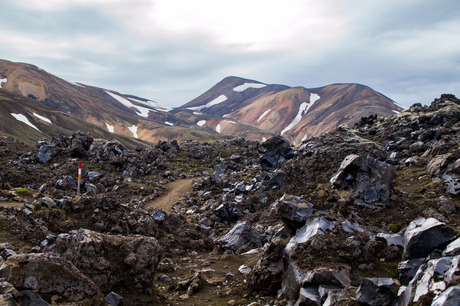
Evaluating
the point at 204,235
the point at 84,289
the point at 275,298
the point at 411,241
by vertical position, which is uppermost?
the point at 411,241

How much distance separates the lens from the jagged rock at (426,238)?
310 inches

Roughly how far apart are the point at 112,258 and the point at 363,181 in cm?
1106

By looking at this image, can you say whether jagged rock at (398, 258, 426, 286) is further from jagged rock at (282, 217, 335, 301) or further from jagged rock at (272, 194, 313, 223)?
jagged rock at (272, 194, 313, 223)

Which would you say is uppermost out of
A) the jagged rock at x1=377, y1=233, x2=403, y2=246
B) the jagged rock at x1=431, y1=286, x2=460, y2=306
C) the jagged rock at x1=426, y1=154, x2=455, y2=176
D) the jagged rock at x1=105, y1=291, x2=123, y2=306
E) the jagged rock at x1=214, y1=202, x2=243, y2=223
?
the jagged rock at x1=426, y1=154, x2=455, y2=176

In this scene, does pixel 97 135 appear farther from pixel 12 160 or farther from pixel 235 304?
pixel 235 304

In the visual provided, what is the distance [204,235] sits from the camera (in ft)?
65.3

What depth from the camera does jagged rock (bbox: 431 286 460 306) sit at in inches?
220

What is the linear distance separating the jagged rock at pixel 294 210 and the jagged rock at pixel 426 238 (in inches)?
161

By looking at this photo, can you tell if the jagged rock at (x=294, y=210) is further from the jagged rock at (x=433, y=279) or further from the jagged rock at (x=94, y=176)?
the jagged rock at (x=94, y=176)

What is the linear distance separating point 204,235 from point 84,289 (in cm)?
1256

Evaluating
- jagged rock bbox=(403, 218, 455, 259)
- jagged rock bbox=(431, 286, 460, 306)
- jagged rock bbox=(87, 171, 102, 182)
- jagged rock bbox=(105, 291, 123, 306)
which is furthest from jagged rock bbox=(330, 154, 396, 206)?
jagged rock bbox=(87, 171, 102, 182)

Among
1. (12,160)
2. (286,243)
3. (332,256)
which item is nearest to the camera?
(332,256)

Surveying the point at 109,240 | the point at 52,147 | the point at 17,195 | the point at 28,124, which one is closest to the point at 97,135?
the point at 28,124

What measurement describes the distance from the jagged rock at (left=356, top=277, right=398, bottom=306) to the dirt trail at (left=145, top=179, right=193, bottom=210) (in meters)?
22.4
